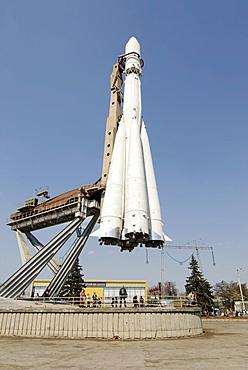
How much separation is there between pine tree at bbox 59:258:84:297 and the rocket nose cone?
2760 cm

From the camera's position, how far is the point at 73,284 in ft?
125

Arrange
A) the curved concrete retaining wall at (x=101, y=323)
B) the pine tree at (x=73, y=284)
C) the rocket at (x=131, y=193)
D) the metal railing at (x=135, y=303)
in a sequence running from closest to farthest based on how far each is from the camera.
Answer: the curved concrete retaining wall at (x=101, y=323) < the metal railing at (x=135, y=303) < the rocket at (x=131, y=193) < the pine tree at (x=73, y=284)

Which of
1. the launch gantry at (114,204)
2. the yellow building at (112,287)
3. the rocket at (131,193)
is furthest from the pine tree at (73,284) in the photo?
the rocket at (131,193)

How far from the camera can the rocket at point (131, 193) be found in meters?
20.3

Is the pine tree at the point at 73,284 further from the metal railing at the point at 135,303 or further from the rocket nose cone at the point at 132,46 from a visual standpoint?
the rocket nose cone at the point at 132,46

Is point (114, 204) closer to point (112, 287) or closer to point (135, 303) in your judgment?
point (135, 303)

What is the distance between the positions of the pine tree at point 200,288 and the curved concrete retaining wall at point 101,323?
965 inches

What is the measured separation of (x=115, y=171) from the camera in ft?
76.8

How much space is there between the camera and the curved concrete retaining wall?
14.8 meters

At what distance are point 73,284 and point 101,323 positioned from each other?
80.9 feet

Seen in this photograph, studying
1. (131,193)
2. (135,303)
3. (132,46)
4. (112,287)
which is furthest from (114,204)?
(112,287)

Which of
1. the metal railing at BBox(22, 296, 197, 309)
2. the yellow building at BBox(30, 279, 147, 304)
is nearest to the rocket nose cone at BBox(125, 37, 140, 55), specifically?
the metal railing at BBox(22, 296, 197, 309)

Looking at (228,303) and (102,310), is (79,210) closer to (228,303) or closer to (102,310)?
(102,310)

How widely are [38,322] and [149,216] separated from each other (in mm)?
10630
